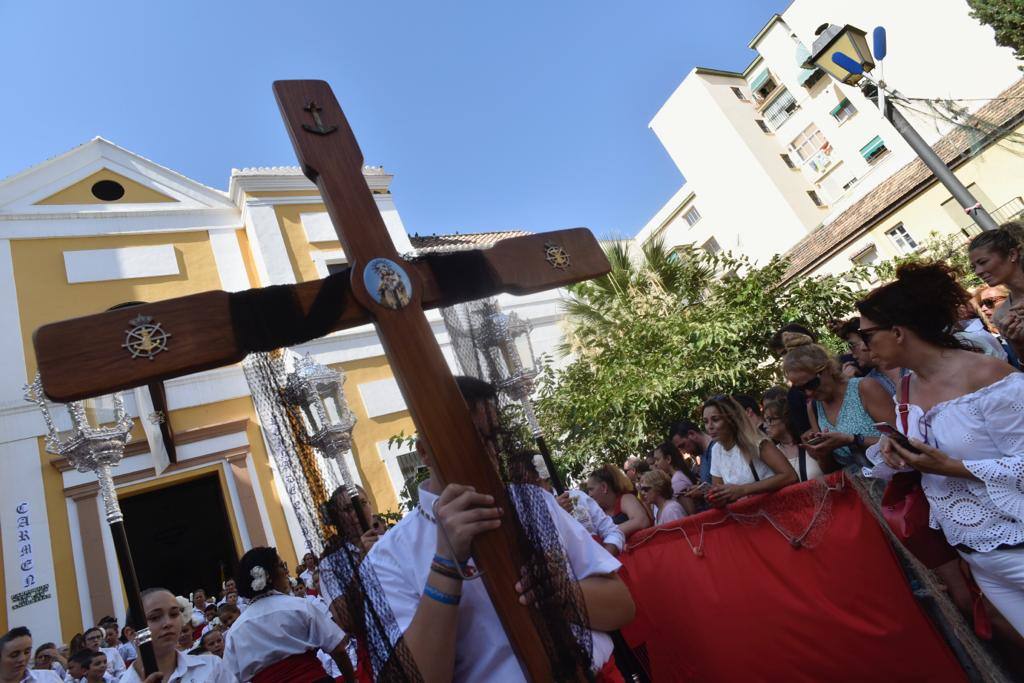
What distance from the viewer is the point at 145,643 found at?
10.6 ft

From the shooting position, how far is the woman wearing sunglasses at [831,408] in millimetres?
3184

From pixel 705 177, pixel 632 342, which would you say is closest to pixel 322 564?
pixel 632 342

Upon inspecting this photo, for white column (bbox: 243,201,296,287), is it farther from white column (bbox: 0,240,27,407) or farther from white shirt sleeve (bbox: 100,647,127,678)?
white shirt sleeve (bbox: 100,647,127,678)

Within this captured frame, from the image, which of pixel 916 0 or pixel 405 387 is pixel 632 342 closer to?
pixel 405 387

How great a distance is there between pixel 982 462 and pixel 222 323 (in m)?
2.52

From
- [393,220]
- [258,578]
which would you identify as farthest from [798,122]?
[258,578]

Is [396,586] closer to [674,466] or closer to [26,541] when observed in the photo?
[674,466]

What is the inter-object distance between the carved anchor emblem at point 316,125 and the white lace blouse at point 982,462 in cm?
239

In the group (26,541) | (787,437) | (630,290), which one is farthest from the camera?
(630,290)

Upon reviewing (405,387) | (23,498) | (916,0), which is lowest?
→ (405,387)

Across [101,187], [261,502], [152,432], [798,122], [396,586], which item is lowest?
[396,586]

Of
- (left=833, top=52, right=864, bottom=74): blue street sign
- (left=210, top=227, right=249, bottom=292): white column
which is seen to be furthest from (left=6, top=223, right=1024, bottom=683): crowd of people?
(left=210, top=227, right=249, bottom=292): white column

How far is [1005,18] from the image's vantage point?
14914 millimetres

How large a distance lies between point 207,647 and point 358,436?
7457 millimetres
